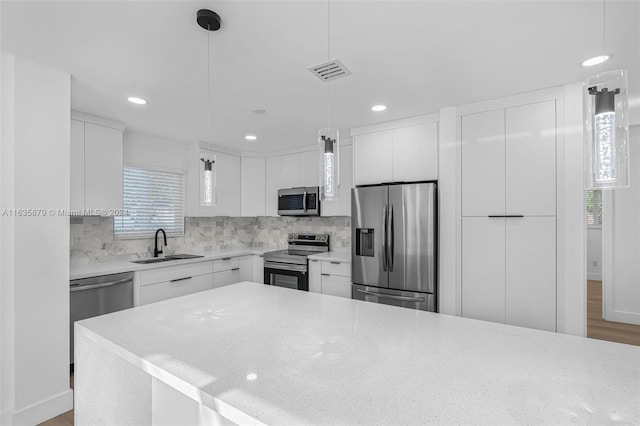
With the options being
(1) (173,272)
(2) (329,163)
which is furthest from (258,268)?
(2) (329,163)

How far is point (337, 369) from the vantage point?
101cm

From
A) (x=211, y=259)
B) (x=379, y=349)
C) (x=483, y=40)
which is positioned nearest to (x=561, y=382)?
(x=379, y=349)

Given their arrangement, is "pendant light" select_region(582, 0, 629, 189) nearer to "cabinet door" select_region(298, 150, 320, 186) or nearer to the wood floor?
"cabinet door" select_region(298, 150, 320, 186)

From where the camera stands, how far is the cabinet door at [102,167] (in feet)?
10.1

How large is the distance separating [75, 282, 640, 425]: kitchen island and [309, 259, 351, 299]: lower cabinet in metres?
1.95

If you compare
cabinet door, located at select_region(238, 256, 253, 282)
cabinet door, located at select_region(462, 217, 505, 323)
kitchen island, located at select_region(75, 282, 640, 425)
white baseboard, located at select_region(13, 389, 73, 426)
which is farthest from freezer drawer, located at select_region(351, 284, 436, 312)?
white baseboard, located at select_region(13, 389, 73, 426)

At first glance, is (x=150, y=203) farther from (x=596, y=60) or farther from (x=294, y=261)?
(x=596, y=60)

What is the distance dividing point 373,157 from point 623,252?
11.2 feet

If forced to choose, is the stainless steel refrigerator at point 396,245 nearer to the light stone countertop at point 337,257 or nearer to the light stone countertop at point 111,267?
the light stone countertop at point 337,257

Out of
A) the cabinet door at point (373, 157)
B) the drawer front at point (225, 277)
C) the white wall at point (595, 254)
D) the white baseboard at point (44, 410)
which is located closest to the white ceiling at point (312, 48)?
the cabinet door at point (373, 157)

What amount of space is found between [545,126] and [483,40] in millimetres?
1200

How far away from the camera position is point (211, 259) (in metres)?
4.02

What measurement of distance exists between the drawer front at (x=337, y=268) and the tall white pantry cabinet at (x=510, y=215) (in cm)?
125

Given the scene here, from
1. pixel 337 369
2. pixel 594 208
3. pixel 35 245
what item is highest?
pixel 594 208
